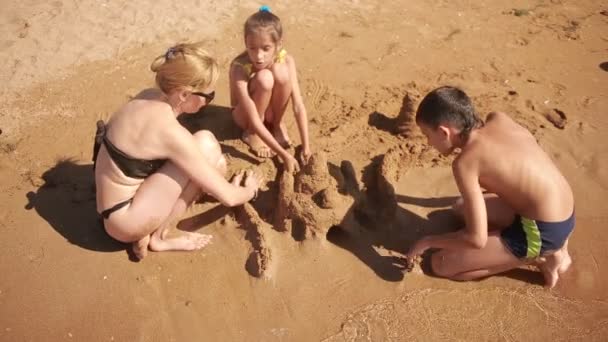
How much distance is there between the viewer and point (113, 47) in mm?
4789

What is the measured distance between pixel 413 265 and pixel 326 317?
64cm

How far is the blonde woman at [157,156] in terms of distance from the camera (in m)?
2.43

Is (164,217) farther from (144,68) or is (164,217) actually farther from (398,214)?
(144,68)

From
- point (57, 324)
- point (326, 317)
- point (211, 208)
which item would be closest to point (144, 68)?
point (211, 208)

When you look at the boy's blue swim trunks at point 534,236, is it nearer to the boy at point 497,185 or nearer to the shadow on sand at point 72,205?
the boy at point 497,185

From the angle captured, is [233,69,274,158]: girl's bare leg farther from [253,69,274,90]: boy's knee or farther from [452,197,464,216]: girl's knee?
[452,197,464,216]: girl's knee

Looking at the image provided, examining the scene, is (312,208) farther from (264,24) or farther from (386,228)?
(264,24)

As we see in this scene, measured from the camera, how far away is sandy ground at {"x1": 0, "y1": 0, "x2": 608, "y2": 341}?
265cm

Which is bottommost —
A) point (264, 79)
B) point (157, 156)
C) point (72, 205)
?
point (72, 205)

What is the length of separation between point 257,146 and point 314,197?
0.82 m

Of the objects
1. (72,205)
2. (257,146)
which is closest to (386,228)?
(257,146)

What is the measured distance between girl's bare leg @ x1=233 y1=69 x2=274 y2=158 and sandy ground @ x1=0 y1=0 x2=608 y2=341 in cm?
12

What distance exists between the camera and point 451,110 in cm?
244

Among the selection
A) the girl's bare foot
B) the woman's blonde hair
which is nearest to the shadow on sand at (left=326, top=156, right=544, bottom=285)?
the girl's bare foot
